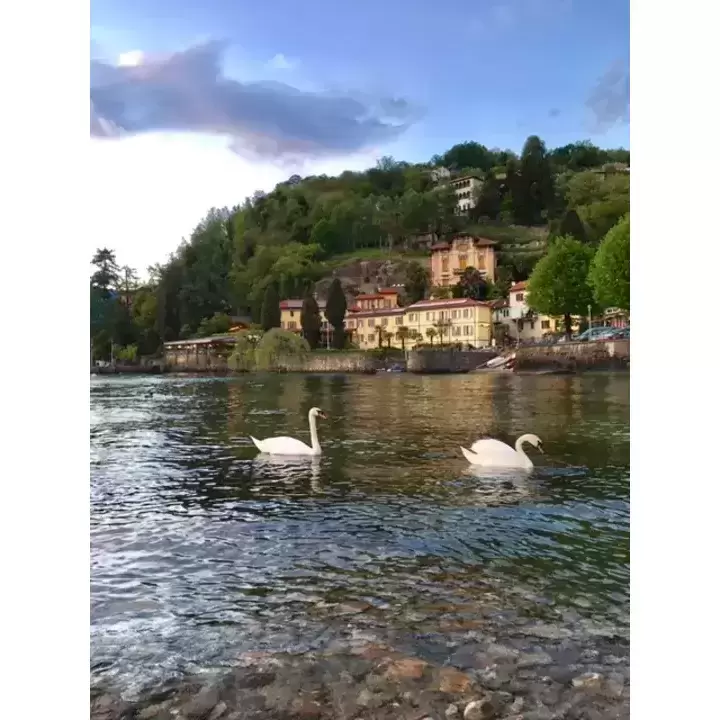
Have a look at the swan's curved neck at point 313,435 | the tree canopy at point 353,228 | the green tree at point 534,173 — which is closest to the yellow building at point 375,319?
the tree canopy at point 353,228

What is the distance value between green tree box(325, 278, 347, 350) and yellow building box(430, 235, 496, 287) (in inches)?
17.7

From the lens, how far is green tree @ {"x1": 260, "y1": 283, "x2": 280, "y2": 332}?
341 centimetres

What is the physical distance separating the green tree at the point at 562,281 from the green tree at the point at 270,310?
1.21 meters

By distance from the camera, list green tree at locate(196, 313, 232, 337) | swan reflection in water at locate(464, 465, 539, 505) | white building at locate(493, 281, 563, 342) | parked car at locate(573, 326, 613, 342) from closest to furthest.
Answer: swan reflection in water at locate(464, 465, 539, 505) < parked car at locate(573, 326, 613, 342) < white building at locate(493, 281, 563, 342) < green tree at locate(196, 313, 232, 337)

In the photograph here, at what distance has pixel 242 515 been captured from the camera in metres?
2.93

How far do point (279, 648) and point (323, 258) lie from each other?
1773 millimetres

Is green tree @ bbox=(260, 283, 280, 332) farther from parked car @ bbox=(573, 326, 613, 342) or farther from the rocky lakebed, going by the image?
the rocky lakebed

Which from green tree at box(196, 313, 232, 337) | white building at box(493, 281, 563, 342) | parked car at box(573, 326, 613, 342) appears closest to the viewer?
parked car at box(573, 326, 613, 342)

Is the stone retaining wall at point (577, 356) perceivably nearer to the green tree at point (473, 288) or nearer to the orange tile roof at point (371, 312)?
the green tree at point (473, 288)

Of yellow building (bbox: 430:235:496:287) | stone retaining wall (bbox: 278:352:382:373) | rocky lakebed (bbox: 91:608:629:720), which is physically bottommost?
rocky lakebed (bbox: 91:608:629:720)

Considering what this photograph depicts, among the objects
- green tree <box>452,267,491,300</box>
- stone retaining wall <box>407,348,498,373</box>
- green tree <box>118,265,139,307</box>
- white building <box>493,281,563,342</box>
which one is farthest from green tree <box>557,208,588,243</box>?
green tree <box>118,265,139,307</box>
